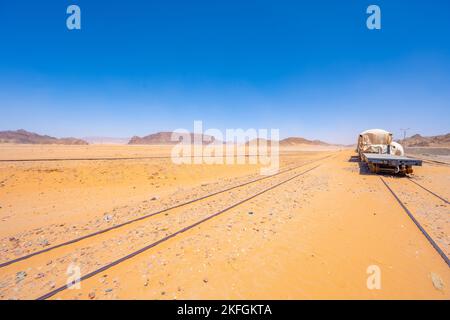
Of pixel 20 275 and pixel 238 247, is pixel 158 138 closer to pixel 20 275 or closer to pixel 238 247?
pixel 20 275

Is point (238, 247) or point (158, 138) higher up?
point (158, 138)

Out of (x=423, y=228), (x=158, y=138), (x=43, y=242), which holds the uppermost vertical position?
(x=158, y=138)

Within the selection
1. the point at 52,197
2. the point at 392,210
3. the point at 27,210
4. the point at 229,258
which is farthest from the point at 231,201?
the point at 52,197

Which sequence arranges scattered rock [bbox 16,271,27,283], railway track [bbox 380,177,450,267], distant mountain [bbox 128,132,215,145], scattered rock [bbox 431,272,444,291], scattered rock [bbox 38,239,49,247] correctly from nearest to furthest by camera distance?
scattered rock [bbox 431,272,444,291] → scattered rock [bbox 16,271,27,283] → railway track [bbox 380,177,450,267] → scattered rock [bbox 38,239,49,247] → distant mountain [bbox 128,132,215,145]

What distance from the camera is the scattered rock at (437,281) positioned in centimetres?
282

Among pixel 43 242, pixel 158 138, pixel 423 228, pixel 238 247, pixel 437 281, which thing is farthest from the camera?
pixel 158 138

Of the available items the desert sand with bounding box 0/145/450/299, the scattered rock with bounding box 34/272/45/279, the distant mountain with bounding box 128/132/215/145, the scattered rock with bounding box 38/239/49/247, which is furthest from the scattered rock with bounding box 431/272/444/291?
the distant mountain with bounding box 128/132/215/145

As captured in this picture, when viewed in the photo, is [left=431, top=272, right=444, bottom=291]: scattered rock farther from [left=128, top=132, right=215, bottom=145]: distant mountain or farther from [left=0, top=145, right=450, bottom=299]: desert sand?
[left=128, top=132, right=215, bottom=145]: distant mountain

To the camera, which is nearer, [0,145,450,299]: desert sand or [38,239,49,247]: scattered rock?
[0,145,450,299]: desert sand

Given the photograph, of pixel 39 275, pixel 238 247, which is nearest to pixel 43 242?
pixel 39 275

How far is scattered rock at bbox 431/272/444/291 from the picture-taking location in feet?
9.25

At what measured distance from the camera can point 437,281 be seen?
9.62 feet

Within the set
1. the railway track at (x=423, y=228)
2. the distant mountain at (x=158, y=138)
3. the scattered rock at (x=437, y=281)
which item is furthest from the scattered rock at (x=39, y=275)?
the distant mountain at (x=158, y=138)
